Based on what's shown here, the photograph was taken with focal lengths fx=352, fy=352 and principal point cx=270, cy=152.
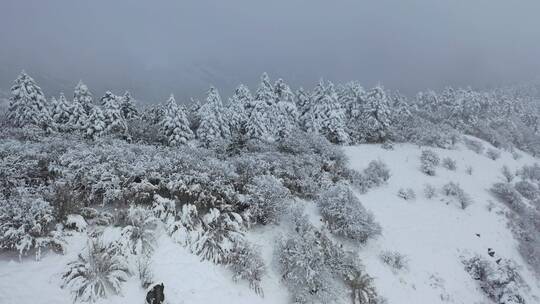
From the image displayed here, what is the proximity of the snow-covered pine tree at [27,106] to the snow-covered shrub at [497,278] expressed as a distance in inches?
1092

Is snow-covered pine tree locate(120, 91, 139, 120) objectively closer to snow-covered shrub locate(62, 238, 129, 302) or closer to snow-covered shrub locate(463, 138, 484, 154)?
snow-covered shrub locate(62, 238, 129, 302)

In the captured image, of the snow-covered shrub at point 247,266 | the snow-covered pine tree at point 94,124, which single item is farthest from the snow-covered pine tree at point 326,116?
the snow-covered shrub at point 247,266

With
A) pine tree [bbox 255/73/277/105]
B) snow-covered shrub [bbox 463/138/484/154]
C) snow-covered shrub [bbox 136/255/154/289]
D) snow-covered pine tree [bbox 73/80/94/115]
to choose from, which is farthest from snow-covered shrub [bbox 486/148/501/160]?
snow-covered pine tree [bbox 73/80/94/115]

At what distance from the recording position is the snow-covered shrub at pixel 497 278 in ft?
44.8

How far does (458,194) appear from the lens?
20.5 metres

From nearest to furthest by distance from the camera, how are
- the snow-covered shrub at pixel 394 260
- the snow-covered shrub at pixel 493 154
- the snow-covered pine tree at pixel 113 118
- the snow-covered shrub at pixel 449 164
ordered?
the snow-covered shrub at pixel 394 260, the snow-covered shrub at pixel 449 164, the snow-covered pine tree at pixel 113 118, the snow-covered shrub at pixel 493 154

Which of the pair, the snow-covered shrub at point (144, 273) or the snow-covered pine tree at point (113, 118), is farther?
the snow-covered pine tree at point (113, 118)

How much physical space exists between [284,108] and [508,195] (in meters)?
18.6

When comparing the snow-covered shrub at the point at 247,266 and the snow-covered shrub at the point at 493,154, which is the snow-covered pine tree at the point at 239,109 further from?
the snow-covered shrub at the point at 493,154

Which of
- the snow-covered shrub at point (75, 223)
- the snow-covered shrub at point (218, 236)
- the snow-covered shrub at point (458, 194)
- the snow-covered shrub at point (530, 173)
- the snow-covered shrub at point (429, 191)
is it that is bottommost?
the snow-covered shrub at point (530, 173)

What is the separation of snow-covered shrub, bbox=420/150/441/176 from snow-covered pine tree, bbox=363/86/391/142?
17.3ft

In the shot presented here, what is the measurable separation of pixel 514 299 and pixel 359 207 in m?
6.62

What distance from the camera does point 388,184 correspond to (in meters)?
20.7

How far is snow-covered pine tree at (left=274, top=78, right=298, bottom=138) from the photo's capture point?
29.9 meters
